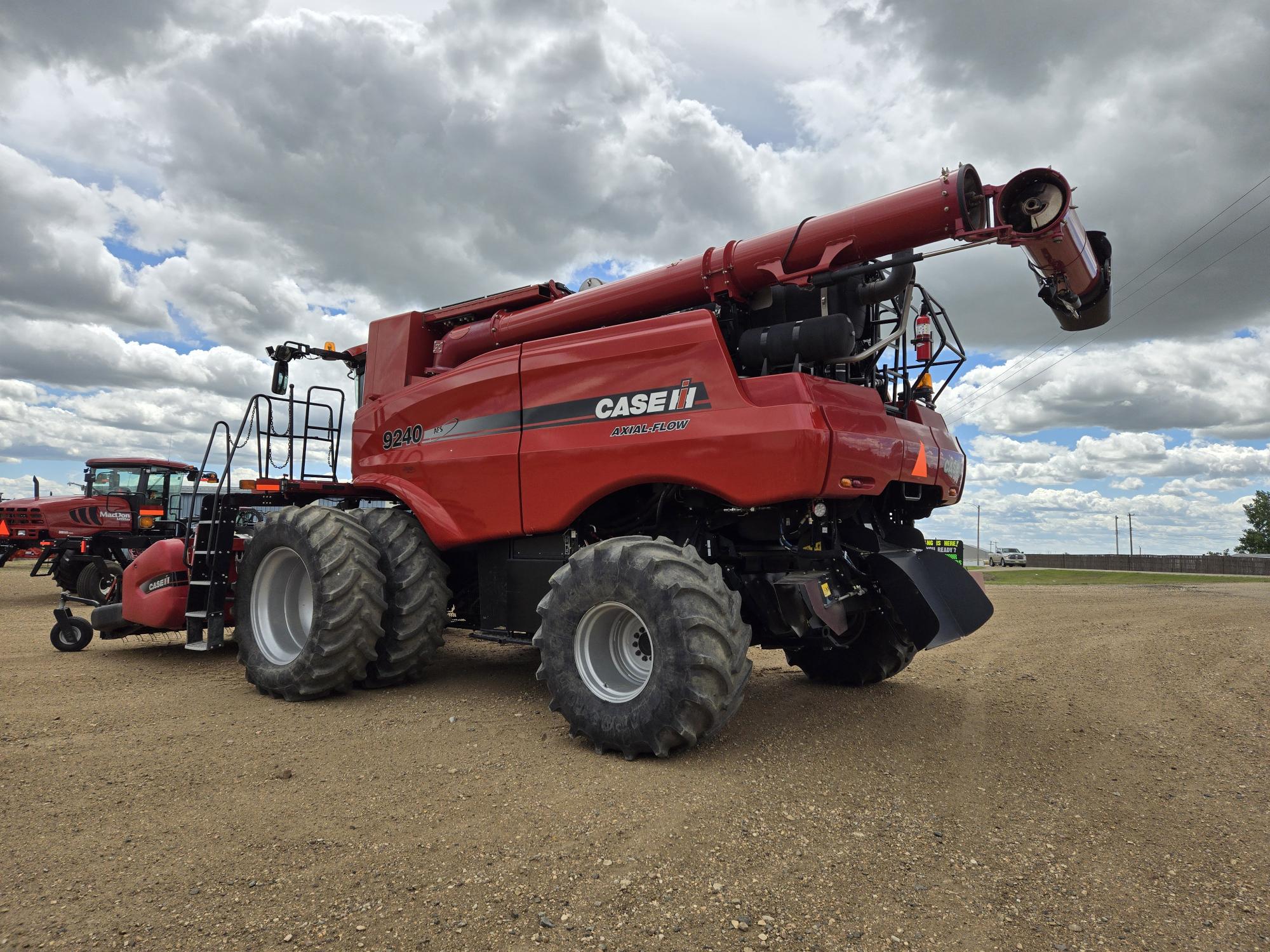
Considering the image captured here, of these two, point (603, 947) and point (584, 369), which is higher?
point (584, 369)

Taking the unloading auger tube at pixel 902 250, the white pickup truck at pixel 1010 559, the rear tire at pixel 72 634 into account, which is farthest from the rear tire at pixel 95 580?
the white pickup truck at pixel 1010 559

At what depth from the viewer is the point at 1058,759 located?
4547 mm

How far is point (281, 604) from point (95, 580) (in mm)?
9256

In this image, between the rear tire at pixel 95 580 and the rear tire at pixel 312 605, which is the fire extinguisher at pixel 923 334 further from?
the rear tire at pixel 95 580

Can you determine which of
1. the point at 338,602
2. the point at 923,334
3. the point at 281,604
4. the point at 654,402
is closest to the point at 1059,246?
the point at 923,334

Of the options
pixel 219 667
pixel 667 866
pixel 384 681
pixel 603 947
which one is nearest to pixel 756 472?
pixel 667 866

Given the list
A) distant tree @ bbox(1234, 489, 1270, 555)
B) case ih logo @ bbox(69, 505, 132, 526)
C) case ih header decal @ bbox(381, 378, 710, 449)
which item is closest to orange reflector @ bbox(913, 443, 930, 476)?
case ih header decal @ bbox(381, 378, 710, 449)

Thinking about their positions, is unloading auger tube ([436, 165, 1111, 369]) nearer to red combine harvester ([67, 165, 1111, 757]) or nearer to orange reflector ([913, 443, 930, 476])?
red combine harvester ([67, 165, 1111, 757])

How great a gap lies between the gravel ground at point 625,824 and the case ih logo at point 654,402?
Answer: 2019 mm

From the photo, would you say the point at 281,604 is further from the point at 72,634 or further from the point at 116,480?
the point at 116,480

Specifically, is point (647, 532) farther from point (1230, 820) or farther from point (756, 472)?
point (1230, 820)

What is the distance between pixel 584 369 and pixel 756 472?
1520 millimetres

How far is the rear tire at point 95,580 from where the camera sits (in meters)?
13.4

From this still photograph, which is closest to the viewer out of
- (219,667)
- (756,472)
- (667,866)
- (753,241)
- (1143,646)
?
(667,866)
